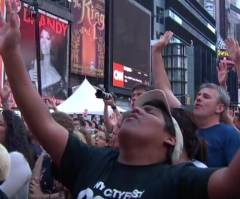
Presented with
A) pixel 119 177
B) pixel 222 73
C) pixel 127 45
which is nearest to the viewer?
pixel 119 177

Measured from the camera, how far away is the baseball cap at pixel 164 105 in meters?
2.67

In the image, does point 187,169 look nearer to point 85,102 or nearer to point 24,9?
point 85,102

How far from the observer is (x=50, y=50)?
2781cm

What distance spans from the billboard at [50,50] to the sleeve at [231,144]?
2141cm

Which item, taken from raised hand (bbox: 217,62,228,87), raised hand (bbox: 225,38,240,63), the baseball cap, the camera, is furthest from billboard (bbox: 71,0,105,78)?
the baseball cap

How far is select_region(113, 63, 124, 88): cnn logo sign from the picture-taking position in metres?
30.0

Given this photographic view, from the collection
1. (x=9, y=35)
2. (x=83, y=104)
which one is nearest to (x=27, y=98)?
(x=9, y=35)

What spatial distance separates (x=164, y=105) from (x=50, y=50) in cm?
2539

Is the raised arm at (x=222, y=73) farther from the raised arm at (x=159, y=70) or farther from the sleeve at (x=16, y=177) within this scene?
→ the sleeve at (x=16, y=177)

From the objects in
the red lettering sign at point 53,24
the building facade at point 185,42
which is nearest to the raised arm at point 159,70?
the red lettering sign at point 53,24

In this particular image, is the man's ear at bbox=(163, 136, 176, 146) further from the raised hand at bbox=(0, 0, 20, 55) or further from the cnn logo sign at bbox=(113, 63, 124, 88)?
the cnn logo sign at bbox=(113, 63, 124, 88)

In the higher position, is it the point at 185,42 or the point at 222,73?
the point at 185,42

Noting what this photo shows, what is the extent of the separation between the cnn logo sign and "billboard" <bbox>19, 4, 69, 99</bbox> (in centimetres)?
251

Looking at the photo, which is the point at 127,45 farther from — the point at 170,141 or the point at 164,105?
the point at 170,141
